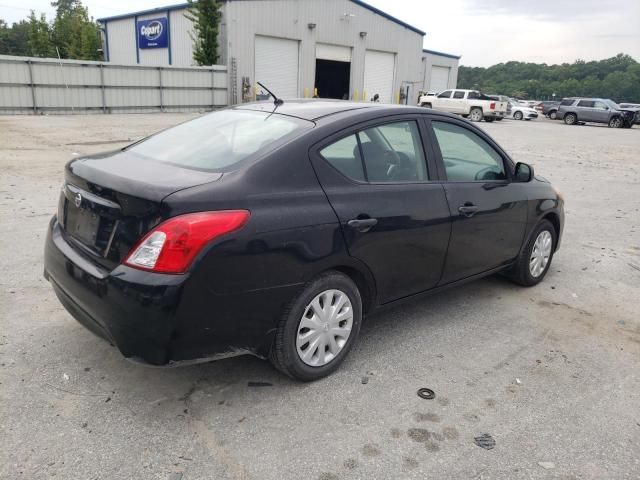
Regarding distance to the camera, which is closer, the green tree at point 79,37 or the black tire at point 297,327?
the black tire at point 297,327

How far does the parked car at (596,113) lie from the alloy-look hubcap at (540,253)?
32132 mm

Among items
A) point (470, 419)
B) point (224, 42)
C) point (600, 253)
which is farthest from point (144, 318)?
point (224, 42)

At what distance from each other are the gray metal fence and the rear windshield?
2216 centimetres

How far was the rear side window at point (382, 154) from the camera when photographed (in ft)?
10.6

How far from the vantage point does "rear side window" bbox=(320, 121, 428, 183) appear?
3234 mm

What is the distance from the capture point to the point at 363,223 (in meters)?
3.17

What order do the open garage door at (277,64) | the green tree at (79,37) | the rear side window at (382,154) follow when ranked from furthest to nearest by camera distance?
the green tree at (79,37) → the open garage door at (277,64) → the rear side window at (382,154)

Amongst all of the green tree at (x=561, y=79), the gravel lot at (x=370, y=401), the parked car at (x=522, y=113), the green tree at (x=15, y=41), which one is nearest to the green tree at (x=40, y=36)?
the green tree at (x=15, y=41)

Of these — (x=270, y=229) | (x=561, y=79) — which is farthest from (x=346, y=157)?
(x=561, y=79)

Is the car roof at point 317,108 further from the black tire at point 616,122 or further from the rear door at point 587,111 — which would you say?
the rear door at point 587,111

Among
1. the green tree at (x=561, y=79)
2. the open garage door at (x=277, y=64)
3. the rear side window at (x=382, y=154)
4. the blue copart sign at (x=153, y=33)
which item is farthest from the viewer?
the green tree at (x=561, y=79)

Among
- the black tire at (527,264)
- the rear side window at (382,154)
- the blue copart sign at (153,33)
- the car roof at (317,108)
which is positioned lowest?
the black tire at (527,264)

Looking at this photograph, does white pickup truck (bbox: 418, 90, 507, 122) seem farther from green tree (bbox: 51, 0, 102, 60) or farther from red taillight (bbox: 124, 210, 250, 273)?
red taillight (bbox: 124, 210, 250, 273)

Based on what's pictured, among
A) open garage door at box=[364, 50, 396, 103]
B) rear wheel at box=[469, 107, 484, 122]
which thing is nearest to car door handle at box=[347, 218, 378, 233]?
rear wheel at box=[469, 107, 484, 122]
